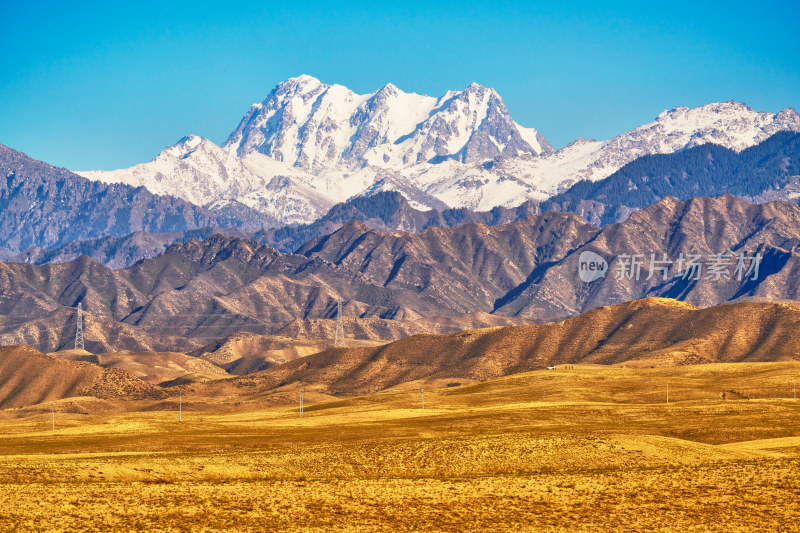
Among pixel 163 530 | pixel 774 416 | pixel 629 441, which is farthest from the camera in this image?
pixel 774 416

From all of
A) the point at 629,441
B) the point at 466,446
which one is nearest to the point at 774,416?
the point at 629,441

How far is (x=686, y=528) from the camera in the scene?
61.0 meters

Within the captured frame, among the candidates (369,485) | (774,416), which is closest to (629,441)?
(369,485)

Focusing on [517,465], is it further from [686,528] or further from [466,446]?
[686,528]

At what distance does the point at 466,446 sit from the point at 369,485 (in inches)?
895

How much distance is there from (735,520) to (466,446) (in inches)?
1423

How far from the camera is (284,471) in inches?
3511

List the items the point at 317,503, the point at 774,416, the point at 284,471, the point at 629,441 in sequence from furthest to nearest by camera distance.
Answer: the point at 774,416, the point at 629,441, the point at 284,471, the point at 317,503

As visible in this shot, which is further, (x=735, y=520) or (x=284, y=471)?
(x=284, y=471)

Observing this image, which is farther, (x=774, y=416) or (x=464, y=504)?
(x=774, y=416)

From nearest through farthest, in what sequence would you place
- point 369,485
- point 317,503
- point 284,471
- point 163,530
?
1. point 163,530
2. point 317,503
3. point 369,485
4. point 284,471

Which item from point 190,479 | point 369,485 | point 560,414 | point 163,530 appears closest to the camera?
point 163,530

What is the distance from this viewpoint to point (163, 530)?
6072 cm

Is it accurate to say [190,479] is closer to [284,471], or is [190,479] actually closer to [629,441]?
[284,471]
